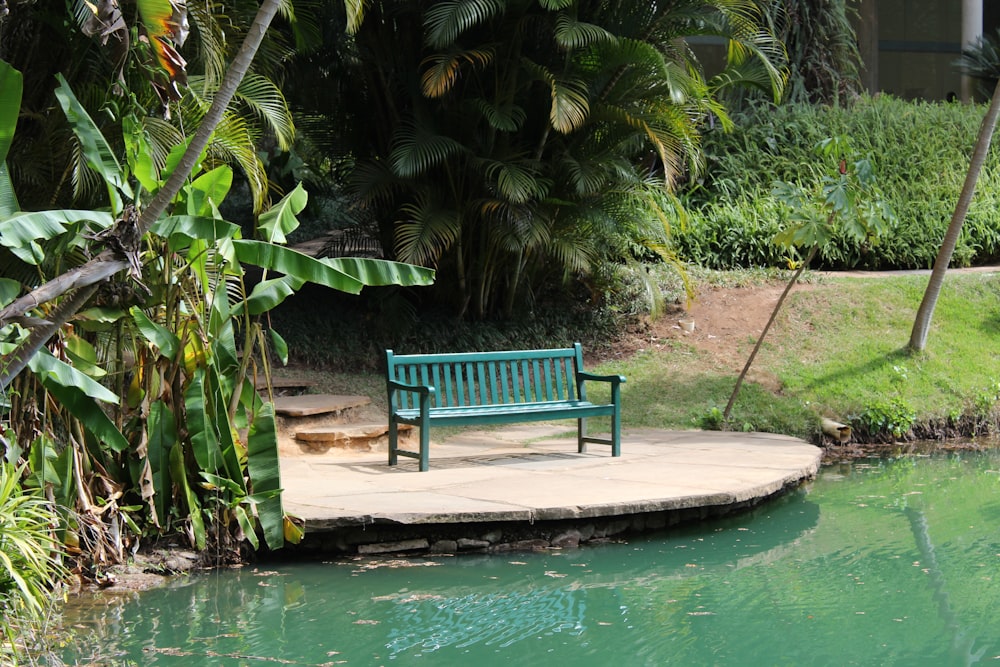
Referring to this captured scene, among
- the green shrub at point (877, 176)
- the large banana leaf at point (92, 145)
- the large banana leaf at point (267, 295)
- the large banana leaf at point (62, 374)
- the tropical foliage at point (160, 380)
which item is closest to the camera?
the large banana leaf at point (62, 374)

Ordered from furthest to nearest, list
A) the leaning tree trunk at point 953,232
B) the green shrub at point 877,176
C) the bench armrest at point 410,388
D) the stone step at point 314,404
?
the green shrub at point 877,176
the leaning tree trunk at point 953,232
the stone step at point 314,404
the bench armrest at point 410,388

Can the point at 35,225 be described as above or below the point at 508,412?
above

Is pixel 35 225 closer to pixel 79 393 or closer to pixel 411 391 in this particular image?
pixel 79 393

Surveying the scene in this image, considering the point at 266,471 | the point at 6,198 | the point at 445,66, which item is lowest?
the point at 266,471

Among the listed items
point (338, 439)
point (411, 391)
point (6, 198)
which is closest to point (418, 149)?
point (338, 439)

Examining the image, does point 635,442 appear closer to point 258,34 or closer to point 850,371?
point 850,371

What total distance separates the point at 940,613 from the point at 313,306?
8813 mm

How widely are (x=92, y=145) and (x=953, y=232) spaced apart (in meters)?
9.22

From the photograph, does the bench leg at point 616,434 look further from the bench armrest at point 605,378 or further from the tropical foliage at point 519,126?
the tropical foliage at point 519,126

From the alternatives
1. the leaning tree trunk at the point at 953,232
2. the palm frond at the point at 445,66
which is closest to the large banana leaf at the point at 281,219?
the palm frond at the point at 445,66

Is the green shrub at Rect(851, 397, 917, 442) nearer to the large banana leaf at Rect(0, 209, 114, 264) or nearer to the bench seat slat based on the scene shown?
the bench seat slat

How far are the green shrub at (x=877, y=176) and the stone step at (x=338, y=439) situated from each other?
20.4ft

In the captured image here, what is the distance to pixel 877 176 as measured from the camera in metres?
16.5

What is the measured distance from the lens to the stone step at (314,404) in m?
9.56
